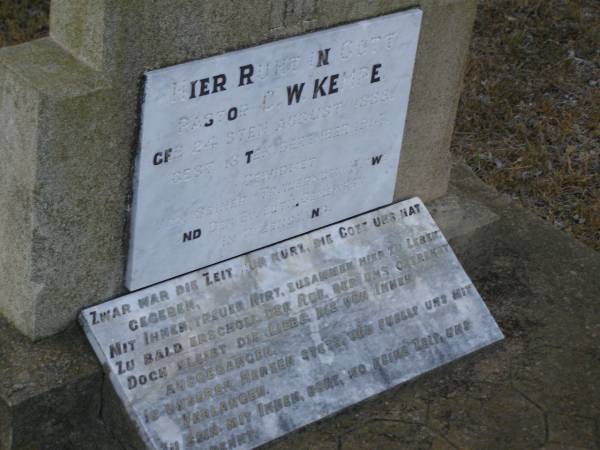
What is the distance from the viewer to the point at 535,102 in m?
6.12

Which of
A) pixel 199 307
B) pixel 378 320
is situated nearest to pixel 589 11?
pixel 378 320

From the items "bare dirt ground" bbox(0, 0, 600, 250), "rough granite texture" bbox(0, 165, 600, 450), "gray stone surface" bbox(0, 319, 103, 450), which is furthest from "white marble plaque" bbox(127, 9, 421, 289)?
"bare dirt ground" bbox(0, 0, 600, 250)

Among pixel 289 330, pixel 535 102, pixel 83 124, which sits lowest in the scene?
pixel 535 102

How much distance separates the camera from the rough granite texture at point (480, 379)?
11.3 ft

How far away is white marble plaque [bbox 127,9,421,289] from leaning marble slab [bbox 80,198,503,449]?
0.31 feet

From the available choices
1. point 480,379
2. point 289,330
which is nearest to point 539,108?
point 480,379

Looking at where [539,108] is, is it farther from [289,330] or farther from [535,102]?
[289,330]

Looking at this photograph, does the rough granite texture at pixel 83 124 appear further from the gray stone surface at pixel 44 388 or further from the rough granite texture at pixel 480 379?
the rough granite texture at pixel 480 379

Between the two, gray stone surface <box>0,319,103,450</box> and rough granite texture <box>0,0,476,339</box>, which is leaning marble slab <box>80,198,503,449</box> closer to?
gray stone surface <box>0,319,103,450</box>

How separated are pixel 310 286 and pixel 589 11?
396cm

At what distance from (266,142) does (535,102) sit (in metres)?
2.88

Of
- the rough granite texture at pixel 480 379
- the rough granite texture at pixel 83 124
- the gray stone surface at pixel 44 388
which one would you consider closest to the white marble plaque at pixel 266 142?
the rough granite texture at pixel 83 124

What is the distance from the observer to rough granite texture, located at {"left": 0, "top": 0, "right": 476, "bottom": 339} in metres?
3.12

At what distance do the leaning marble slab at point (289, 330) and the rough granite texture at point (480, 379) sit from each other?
9 cm
